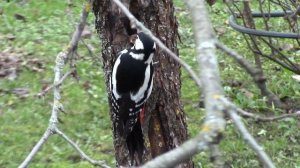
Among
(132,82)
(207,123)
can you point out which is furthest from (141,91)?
(207,123)

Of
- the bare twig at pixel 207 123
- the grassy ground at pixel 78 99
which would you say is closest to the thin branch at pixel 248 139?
the bare twig at pixel 207 123

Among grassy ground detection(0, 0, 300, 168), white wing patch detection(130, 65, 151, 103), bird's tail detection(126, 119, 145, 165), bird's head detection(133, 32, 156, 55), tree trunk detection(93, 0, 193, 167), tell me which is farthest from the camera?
grassy ground detection(0, 0, 300, 168)

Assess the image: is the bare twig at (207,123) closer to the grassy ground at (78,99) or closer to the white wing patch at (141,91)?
the white wing patch at (141,91)

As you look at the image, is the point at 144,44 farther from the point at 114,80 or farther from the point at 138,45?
the point at 114,80

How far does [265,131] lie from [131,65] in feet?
6.55

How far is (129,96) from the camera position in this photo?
311cm

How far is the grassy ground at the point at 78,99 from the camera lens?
4.54m

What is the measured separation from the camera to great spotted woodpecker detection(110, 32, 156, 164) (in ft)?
9.82

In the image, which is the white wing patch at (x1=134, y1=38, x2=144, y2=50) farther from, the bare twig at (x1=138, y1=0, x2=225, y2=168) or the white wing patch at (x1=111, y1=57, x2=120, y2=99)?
the bare twig at (x1=138, y1=0, x2=225, y2=168)

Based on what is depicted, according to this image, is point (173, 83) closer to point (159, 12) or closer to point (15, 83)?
point (159, 12)

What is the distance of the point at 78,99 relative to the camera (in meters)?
5.29

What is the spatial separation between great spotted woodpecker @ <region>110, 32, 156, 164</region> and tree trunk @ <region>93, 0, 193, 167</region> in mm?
93

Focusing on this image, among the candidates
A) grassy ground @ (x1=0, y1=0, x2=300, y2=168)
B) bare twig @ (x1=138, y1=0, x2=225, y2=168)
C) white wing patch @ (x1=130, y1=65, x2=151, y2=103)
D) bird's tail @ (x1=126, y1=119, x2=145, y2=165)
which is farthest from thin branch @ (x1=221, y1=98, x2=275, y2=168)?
grassy ground @ (x1=0, y1=0, x2=300, y2=168)

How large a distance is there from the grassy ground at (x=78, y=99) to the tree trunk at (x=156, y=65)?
1.04 m
